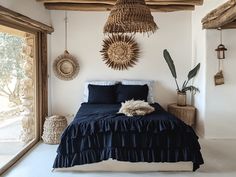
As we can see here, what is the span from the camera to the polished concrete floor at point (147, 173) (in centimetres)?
336

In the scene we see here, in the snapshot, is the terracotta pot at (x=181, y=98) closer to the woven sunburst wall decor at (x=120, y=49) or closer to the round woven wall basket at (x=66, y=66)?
the woven sunburst wall decor at (x=120, y=49)

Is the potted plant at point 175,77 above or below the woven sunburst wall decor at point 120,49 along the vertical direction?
below

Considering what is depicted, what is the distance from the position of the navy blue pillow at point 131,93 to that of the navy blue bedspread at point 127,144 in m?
1.68

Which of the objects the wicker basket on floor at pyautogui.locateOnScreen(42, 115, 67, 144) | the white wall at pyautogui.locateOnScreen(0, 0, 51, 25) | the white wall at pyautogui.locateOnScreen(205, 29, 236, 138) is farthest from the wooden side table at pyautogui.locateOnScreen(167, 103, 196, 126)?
the white wall at pyautogui.locateOnScreen(0, 0, 51, 25)

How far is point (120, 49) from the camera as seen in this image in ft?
18.3

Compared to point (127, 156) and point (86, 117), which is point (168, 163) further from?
point (86, 117)

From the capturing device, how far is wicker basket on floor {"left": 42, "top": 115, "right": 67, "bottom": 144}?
4.71m

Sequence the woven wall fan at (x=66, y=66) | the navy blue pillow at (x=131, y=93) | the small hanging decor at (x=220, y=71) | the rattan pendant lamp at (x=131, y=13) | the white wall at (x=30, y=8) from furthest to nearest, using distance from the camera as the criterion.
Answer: the woven wall fan at (x=66, y=66), the navy blue pillow at (x=131, y=93), the small hanging decor at (x=220, y=71), the white wall at (x=30, y=8), the rattan pendant lamp at (x=131, y=13)

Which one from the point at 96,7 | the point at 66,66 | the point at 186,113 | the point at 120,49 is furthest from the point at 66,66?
the point at 186,113

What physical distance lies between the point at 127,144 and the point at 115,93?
198cm

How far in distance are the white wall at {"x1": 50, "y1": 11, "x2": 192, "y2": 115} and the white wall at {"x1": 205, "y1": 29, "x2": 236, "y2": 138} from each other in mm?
791

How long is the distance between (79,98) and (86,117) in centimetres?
196

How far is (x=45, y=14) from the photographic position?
5.22 m

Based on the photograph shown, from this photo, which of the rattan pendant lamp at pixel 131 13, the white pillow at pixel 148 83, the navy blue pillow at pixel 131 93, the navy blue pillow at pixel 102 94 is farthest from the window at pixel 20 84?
the white pillow at pixel 148 83
